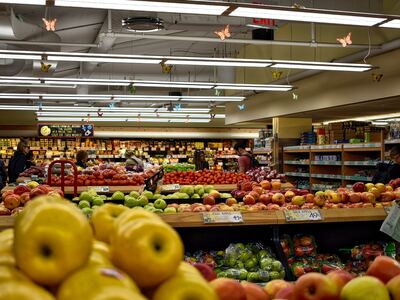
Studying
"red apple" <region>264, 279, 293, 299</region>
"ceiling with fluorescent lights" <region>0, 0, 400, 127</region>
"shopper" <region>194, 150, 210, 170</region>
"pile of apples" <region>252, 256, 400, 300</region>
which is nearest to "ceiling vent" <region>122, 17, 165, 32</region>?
"ceiling with fluorescent lights" <region>0, 0, 400, 127</region>

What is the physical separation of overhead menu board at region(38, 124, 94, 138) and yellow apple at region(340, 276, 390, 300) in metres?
22.2

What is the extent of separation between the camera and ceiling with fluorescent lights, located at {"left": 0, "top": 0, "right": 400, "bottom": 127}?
9.80 meters

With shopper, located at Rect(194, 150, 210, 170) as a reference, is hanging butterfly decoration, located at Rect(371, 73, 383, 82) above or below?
above

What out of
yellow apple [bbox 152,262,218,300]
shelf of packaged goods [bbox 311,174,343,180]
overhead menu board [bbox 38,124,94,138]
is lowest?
shelf of packaged goods [bbox 311,174,343,180]

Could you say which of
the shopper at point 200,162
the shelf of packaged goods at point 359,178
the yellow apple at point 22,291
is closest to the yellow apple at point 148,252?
the yellow apple at point 22,291

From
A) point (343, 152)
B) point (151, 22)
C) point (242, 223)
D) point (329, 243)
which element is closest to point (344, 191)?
point (329, 243)

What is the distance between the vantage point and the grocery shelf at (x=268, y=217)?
12.6 feet

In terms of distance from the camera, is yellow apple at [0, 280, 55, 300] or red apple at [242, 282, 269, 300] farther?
red apple at [242, 282, 269, 300]

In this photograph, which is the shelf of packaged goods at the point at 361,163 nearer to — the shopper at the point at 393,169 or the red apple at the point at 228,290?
the shopper at the point at 393,169

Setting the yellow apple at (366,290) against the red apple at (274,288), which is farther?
the red apple at (274,288)

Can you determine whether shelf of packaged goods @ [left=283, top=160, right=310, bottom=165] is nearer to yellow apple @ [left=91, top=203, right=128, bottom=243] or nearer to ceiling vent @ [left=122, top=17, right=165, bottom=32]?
ceiling vent @ [left=122, top=17, right=165, bottom=32]

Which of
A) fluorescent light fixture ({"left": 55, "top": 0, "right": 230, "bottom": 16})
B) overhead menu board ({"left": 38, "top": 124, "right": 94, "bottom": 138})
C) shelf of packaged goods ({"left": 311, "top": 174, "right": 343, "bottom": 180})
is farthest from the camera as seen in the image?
overhead menu board ({"left": 38, "top": 124, "right": 94, "bottom": 138})

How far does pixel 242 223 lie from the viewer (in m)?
3.86

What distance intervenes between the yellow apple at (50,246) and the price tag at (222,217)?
269 cm
